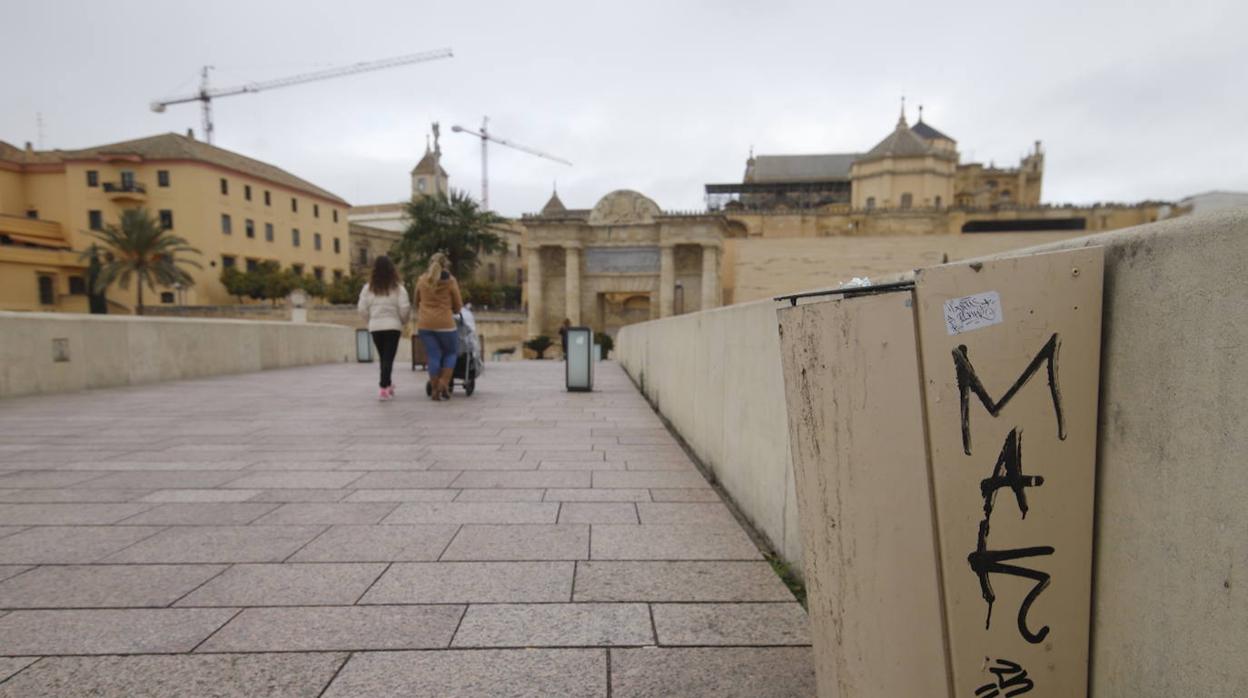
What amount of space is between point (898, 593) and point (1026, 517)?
1.05ft

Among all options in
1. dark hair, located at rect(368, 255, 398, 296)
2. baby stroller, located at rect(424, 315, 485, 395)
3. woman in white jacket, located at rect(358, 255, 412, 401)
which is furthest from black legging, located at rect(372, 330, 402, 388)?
baby stroller, located at rect(424, 315, 485, 395)

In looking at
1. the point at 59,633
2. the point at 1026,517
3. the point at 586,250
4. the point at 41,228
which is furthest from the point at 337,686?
the point at 41,228

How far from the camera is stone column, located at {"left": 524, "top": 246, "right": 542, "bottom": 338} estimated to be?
4072 centimetres

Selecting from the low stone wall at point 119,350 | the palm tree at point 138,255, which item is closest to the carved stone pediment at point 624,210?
the low stone wall at point 119,350

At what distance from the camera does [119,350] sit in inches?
402

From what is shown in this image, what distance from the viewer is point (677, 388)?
21.9 feet

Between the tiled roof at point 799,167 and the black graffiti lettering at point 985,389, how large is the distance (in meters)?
76.9

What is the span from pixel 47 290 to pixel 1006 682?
63607 millimetres

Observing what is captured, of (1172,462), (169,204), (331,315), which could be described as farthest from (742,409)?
(169,204)

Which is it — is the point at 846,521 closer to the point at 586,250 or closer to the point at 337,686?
the point at 337,686

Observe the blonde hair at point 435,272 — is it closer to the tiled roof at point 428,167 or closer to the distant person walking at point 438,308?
the distant person walking at point 438,308

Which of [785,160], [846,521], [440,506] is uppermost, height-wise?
[785,160]

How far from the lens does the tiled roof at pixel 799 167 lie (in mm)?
74938

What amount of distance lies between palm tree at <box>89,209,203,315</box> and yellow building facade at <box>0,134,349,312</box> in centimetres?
463
